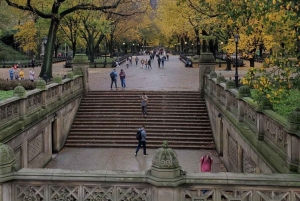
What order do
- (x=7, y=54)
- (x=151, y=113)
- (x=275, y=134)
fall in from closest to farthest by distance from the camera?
(x=275, y=134)
(x=151, y=113)
(x=7, y=54)

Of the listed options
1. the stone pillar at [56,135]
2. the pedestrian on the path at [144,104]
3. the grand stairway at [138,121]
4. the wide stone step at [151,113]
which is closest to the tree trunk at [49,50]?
the grand stairway at [138,121]

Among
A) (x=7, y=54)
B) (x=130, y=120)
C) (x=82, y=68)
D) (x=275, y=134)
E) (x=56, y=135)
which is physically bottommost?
(x=56, y=135)

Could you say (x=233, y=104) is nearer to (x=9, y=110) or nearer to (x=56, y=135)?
(x=9, y=110)

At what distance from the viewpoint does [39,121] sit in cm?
1594

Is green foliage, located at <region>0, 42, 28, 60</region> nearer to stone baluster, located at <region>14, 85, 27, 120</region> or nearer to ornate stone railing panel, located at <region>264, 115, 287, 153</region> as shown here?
stone baluster, located at <region>14, 85, 27, 120</region>

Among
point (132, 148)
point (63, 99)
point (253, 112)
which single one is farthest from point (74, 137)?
point (253, 112)

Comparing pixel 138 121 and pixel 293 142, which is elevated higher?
pixel 293 142

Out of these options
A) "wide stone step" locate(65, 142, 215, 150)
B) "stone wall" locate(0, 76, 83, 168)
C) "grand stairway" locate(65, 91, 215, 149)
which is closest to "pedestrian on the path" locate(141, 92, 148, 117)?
"grand stairway" locate(65, 91, 215, 149)

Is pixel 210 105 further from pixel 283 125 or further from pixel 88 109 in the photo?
pixel 283 125

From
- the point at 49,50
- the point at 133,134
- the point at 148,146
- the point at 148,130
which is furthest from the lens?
the point at 49,50

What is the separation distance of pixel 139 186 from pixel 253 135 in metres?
5.88

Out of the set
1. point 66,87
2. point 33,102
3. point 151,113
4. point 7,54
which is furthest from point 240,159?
point 7,54

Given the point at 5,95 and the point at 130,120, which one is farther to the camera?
the point at 130,120

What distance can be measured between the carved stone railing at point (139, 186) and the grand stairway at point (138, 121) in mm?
13404
